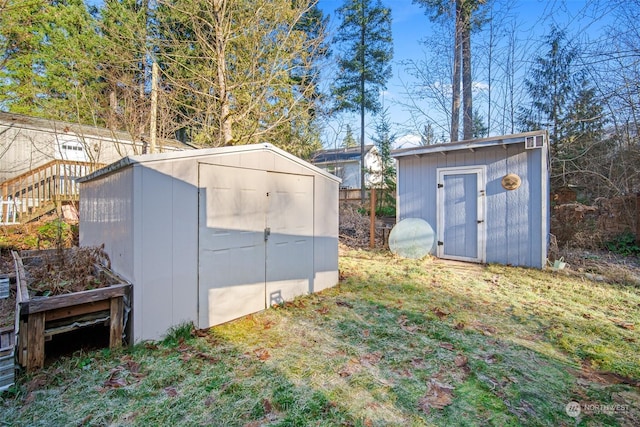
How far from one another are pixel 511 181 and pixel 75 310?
23.5 feet

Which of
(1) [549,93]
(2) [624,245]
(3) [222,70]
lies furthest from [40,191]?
(1) [549,93]

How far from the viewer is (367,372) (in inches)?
102

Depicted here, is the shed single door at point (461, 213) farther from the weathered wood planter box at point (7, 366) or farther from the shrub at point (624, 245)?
the weathered wood planter box at point (7, 366)

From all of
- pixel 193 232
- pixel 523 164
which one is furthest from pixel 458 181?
pixel 193 232

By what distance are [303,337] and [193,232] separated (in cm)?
160

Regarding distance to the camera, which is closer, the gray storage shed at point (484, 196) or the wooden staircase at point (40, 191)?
the gray storage shed at point (484, 196)

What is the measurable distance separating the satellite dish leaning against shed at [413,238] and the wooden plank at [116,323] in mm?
5757

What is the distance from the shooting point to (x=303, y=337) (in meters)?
3.28

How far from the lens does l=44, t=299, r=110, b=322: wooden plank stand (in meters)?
2.67

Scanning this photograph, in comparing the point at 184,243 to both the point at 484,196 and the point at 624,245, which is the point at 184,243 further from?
the point at 624,245

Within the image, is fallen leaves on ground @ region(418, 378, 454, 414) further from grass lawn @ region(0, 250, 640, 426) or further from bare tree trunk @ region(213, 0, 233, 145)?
bare tree trunk @ region(213, 0, 233, 145)

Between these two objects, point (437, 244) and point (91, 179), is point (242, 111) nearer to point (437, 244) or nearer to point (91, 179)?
point (91, 179)

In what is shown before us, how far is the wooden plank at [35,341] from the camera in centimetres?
254

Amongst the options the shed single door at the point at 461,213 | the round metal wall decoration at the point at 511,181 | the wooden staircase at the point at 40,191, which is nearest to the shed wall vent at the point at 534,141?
the round metal wall decoration at the point at 511,181
